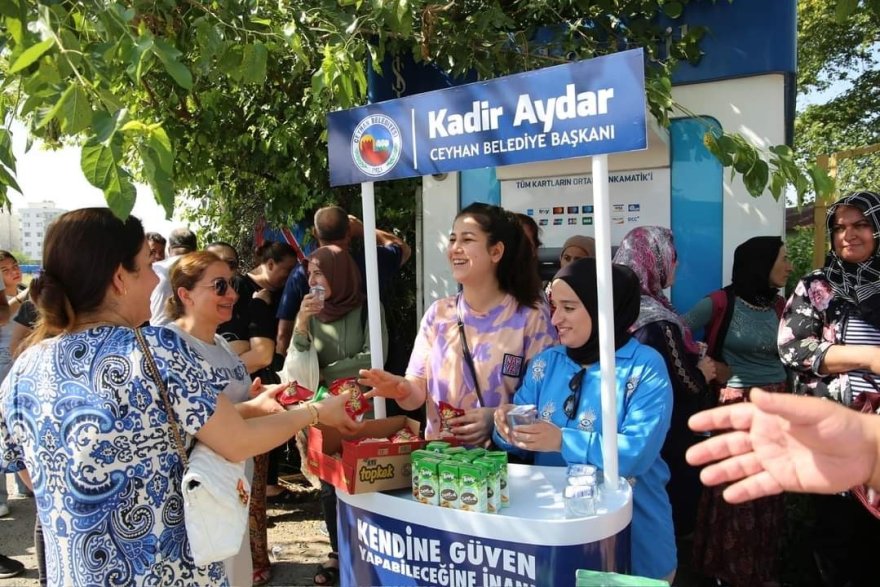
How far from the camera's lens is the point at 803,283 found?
3.09m

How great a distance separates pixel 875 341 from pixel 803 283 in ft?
1.36

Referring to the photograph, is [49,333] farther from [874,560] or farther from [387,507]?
[874,560]

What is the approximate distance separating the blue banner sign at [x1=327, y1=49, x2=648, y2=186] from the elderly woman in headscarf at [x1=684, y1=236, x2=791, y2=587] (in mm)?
2082

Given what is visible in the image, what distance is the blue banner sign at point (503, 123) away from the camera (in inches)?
72.4

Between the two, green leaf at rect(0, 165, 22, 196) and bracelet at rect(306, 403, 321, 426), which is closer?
green leaf at rect(0, 165, 22, 196)

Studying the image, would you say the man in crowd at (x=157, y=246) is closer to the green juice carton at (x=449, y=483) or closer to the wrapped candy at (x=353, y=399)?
the wrapped candy at (x=353, y=399)

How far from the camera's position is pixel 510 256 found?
275 cm

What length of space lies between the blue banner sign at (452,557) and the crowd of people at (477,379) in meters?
0.32

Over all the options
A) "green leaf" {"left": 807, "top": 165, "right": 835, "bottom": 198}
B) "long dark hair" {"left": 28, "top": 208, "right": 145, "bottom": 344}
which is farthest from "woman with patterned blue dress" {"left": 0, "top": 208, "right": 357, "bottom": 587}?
"green leaf" {"left": 807, "top": 165, "right": 835, "bottom": 198}

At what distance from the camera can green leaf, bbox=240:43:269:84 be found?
9.00 ft

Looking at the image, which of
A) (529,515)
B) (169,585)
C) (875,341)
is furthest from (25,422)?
(875,341)

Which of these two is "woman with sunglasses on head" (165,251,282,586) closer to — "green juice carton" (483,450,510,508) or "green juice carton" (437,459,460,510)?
"green juice carton" (437,459,460,510)

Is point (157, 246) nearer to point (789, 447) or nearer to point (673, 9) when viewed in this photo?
point (673, 9)

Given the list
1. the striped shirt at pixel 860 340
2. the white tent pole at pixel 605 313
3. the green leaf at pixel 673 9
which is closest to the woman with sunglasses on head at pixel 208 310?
the white tent pole at pixel 605 313
